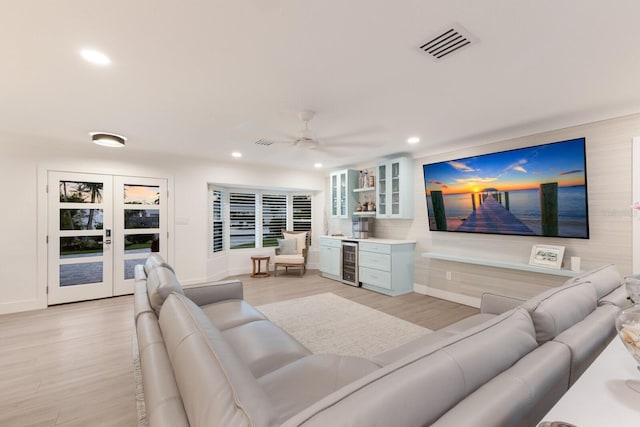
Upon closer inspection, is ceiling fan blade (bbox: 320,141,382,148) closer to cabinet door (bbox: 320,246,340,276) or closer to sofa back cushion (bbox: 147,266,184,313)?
cabinet door (bbox: 320,246,340,276)

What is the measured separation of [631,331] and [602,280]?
1.45 meters

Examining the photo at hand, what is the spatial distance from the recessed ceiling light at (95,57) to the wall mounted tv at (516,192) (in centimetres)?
423

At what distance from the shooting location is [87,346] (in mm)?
2938

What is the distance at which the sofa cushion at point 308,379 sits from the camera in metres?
1.27

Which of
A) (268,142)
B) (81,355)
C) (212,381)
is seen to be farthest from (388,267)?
(212,381)

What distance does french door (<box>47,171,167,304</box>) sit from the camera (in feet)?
14.1

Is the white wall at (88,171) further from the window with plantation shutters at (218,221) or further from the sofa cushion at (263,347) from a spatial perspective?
the sofa cushion at (263,347)

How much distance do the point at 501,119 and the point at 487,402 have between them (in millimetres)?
3409

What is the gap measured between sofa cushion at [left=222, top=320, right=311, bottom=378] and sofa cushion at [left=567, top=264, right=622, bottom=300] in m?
1.95

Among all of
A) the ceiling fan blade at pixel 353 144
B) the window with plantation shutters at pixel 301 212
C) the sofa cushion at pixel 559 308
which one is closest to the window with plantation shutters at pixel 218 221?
the window with plantation shutters at pixel 301 212

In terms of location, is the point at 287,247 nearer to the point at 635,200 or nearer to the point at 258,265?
the point at 258,265

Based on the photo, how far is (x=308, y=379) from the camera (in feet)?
4.74

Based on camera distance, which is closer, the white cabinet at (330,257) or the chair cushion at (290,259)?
the white cabinet at (330,257)

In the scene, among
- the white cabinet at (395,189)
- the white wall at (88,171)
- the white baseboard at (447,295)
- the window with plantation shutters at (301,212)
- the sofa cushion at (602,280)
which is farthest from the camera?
the window with plantation shutters at (301,212)
